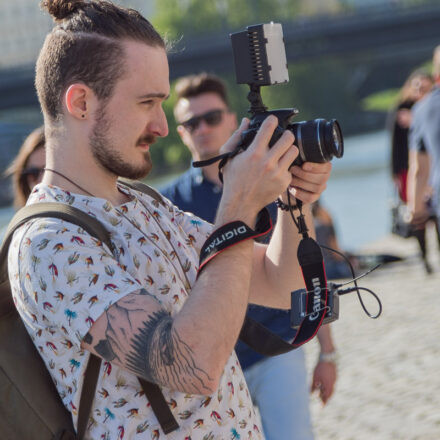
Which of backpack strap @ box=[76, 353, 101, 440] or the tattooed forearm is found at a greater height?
the tattooed forearm

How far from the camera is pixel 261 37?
1976 mm

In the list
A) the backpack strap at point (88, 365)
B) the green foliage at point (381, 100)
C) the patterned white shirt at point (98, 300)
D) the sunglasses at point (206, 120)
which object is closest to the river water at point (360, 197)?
the sunglasses at point (206, 120)

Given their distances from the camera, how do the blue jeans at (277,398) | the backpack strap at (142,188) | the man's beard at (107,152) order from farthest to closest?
1. the blue jeans at (277,398)
2. the backpack strap at (142,188)
3. the man's beard at (107,152)

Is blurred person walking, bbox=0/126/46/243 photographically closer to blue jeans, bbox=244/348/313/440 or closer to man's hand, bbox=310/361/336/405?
blue jeans, bbox=244/348/313/440

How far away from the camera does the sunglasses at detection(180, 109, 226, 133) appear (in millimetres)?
4160

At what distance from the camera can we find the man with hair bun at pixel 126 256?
172 cm

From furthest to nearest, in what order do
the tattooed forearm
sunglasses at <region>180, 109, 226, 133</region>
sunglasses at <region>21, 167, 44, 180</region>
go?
1. sunglasses at <region>180, 109, 226, 133</region>
2. sunglasses at <region>21, 167, 44, 180</region>
3. the tattooed forearm

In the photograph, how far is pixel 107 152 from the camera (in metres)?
1.94

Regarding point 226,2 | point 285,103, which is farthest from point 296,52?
point 226,2

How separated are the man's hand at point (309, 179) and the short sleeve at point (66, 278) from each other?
494 millimetres

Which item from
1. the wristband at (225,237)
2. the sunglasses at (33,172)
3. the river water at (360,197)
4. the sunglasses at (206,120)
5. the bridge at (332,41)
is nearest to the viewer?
the wristband at (225,237)

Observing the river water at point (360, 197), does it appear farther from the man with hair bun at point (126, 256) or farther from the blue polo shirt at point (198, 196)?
the man with hair bun at point (126, 256)

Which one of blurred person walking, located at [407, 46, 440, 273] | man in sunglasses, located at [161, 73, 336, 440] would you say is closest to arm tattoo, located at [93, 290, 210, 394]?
man in sunglasses, located at [161, 73, 336, 440]

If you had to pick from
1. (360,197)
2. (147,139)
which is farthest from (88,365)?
(360,197)
